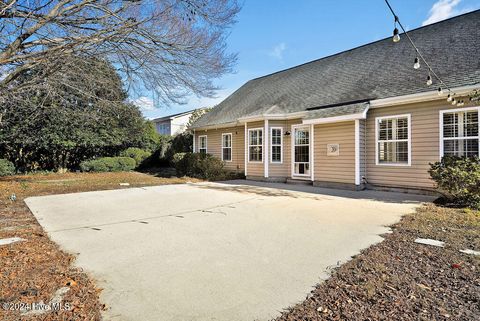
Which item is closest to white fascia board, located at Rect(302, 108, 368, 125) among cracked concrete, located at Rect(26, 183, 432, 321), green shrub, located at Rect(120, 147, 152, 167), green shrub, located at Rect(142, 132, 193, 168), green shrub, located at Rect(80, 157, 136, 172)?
cracked concrete, located at Rect(26, 183, 432, 321)

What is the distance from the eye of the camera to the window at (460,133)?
7.82m

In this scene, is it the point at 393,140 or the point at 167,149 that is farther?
the point at 167,149

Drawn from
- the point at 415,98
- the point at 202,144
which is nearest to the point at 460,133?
the point at 415,98

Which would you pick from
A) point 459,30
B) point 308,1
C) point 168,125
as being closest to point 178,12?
point 308,1

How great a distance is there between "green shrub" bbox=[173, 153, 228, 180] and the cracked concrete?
6102mm

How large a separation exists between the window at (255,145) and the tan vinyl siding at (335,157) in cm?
289

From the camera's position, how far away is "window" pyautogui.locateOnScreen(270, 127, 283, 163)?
497 inches

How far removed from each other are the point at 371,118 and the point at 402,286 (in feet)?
26.6

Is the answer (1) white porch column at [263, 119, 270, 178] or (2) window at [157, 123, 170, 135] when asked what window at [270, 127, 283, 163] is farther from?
(2) window at [157, 123, 170, 135]

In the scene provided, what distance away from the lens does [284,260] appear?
363 centimetres

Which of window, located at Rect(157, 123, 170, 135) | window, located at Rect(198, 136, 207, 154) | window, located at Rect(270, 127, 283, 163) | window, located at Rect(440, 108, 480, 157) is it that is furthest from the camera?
window, located at Rect(157, 123, 170, 135)

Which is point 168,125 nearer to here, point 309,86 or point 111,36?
point 309,86

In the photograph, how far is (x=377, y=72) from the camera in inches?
436

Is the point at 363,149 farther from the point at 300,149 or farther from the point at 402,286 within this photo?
the point at 402,286
